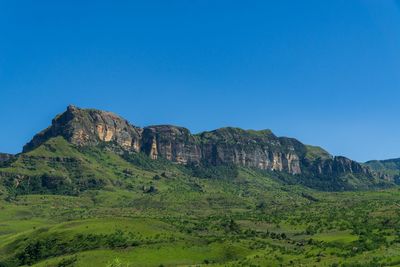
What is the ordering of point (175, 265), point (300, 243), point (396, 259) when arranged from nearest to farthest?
point (396, 259) → point (175, 265) → point (300, 243)

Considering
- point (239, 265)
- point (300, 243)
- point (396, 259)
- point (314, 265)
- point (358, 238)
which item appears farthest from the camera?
point (300, 243)

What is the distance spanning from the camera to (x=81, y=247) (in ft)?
652

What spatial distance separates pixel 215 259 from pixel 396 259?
65.2 meters

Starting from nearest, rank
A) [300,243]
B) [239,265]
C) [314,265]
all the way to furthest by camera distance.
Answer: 1. [314,265]
2. [239,265]
3. [300,243]

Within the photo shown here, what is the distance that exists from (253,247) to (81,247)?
64078mm

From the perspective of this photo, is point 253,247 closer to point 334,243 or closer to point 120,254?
point 334,243

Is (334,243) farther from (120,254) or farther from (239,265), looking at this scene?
(120,254)

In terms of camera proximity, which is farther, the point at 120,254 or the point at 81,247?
the point at 81,247

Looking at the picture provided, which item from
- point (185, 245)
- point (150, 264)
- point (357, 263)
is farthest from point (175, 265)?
point (357, 263)

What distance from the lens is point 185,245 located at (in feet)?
625

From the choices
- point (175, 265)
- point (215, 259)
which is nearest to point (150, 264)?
point (175, 265)

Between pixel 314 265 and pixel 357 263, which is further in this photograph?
pixel 314 265

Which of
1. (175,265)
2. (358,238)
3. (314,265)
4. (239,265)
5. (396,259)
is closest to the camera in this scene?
(396,259)

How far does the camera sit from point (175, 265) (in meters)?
169
